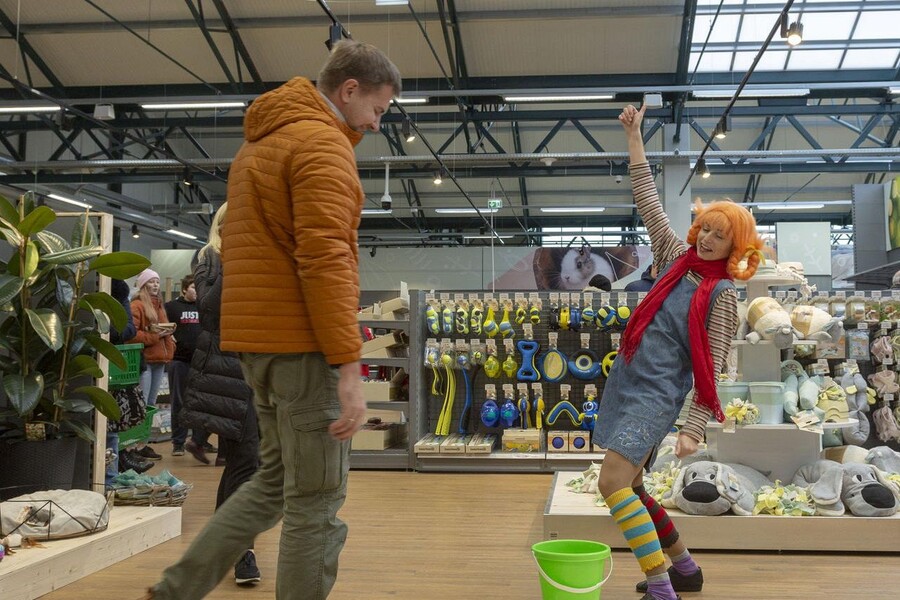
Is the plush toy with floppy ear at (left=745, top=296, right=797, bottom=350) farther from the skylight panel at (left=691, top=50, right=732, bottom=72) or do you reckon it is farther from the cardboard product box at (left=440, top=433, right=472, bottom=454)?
the skylight panel at (left=691, top=50, right=732, bottom=72)

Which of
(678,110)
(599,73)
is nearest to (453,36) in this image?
(599,73)

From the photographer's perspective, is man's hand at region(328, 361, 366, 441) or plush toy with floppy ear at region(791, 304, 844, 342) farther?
plush toy with floppy ear at region(791, 304, 844, 342)

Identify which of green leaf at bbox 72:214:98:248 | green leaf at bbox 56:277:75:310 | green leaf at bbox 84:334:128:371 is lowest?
green leaf at bbox 84:334:128:371

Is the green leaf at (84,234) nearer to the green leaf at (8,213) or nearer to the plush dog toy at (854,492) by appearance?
the green leaf at (8,213)

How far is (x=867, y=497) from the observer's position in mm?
3615

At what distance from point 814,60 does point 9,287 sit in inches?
480

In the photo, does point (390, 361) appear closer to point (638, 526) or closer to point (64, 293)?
point (64, 293)

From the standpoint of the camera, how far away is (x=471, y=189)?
19.9 metres

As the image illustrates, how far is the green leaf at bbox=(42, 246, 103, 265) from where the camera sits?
3.43 metres

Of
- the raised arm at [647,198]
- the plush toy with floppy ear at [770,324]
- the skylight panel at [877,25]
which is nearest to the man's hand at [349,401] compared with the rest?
the raised arm at [647,198]

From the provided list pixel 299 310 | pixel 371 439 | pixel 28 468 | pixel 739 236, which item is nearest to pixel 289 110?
pixel 299 310

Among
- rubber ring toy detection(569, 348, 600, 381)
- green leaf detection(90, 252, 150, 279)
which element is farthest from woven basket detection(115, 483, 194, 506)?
rubber ring toy detection(569, 348, 600, 381)

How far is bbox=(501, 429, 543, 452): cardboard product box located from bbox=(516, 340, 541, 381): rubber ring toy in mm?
407

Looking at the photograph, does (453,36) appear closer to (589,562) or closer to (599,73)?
(599,73)
